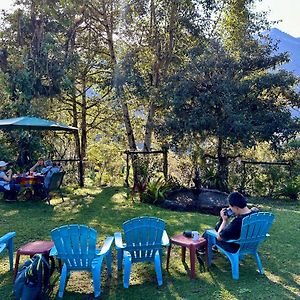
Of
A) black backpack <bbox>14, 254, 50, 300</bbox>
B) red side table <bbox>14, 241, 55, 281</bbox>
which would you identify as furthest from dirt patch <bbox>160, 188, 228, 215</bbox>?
black backpack <bbox>14, 254, 50, 300</bbox>

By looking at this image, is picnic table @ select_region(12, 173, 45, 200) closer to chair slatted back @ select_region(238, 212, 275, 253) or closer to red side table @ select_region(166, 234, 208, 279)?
red side table @ select_region(166, 234, 208, 279)

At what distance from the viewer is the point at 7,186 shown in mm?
7828

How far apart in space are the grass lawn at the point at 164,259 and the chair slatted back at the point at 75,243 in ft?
1.40

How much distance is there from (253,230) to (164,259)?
1258 mm

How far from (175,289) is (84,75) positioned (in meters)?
10.7

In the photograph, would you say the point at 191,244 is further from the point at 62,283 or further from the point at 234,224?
the point at 62,283

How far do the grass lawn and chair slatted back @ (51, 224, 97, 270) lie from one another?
1.40 ft

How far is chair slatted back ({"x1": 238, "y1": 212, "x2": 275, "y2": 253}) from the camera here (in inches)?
154

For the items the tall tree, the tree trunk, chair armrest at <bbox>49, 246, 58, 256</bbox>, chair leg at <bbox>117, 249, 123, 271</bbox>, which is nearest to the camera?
chair armrest at <bbox>49, 246, 58, 256</bbox>

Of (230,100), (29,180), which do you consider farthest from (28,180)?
(230,100)

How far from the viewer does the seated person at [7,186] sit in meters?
7.77

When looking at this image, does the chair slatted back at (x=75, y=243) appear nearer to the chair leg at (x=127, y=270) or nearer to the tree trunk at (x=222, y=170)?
the chair leg at (x=127, y=270)

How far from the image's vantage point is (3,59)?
1063 centimetres

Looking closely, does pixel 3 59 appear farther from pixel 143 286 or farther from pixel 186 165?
pixel 143 286
